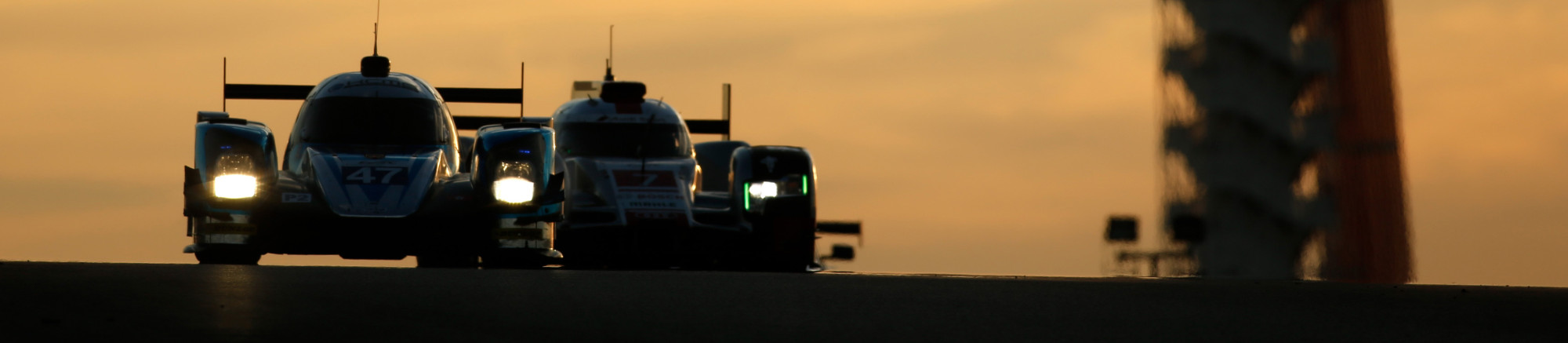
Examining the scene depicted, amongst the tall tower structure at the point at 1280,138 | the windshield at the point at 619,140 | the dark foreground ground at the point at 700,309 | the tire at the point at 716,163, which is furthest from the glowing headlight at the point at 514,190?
the tall tower structure at the point at 1280,138

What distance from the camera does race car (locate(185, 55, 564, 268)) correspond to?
682 inches

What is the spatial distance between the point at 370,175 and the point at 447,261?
1096 millimetres

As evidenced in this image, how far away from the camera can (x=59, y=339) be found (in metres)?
7.51

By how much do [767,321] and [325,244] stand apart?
911cm

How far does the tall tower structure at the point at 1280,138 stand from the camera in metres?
50.4

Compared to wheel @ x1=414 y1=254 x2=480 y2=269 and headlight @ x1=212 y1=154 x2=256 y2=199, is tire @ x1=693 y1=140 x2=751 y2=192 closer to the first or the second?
wheel @ x1=414 y1=254 x2=480 y2=269

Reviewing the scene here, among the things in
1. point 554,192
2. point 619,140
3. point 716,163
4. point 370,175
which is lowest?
point 554,192

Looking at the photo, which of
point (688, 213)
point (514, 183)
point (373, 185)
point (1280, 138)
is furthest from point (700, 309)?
point (1280, 138)

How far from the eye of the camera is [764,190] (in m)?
20.1

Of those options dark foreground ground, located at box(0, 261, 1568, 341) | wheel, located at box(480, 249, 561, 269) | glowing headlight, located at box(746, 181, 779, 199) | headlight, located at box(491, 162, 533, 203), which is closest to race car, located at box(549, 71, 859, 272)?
glowing headlight, located at box(746, 181, 779, 199)

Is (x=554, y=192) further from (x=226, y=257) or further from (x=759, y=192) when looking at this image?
(x=226, y=257)

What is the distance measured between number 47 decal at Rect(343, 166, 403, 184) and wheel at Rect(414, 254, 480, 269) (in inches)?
31.9

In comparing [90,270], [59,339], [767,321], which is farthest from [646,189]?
[59,339]

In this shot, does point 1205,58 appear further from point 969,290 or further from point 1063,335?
point 1063,335
